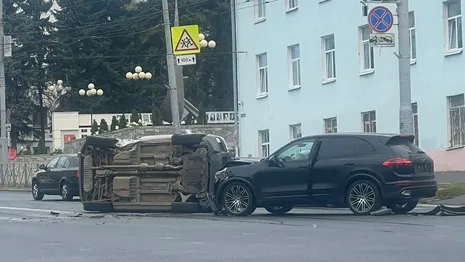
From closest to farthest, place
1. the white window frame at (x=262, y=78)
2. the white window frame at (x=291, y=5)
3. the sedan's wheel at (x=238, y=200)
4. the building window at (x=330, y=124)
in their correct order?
the sedan's wheel at (x=238, y=200)
the building window at (x=330, y=124)
the white window frame at (x=291, y=5)
the white window frame at (x=262, y=78)

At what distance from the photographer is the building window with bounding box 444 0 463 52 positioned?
3283 centimetres

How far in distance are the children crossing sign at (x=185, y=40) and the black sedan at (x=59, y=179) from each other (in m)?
4.86

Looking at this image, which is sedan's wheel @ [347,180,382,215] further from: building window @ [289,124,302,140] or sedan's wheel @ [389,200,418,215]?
building window @ [289,124,302,140]

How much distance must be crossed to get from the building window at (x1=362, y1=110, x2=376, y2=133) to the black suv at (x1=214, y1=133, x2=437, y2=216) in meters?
18.0

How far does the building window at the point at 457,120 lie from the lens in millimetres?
32938

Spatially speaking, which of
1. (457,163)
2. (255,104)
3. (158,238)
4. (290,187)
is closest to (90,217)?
(290,187)

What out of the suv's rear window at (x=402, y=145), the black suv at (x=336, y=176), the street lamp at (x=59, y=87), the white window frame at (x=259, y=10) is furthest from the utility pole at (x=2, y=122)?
the suv's rear window at (x=402, y=145)

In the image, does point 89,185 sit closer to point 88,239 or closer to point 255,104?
point 88,239

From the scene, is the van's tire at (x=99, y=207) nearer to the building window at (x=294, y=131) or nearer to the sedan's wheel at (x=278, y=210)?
the sedan's wheel at (x=278, y=210)

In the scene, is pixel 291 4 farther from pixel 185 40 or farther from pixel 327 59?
pixel 185 40

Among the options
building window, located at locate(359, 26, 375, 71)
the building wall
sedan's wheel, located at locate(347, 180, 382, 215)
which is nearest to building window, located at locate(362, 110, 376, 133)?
the building wall

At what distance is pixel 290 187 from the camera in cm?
1934

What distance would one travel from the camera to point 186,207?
819 inches

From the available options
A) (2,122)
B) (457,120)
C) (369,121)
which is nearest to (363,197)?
(457,120)
